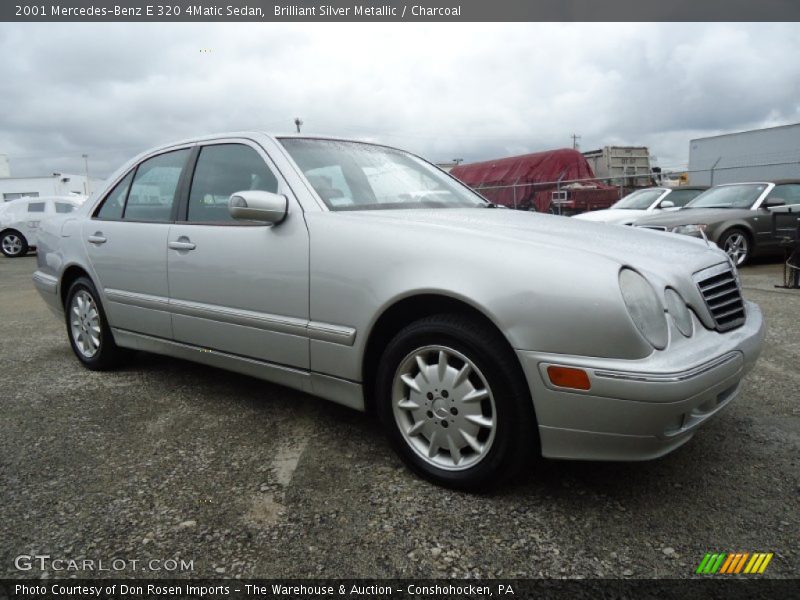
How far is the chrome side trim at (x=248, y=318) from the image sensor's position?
8.04 ft

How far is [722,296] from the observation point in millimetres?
2336

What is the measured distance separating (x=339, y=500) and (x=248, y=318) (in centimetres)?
101

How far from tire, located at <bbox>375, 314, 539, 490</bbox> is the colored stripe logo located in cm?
62

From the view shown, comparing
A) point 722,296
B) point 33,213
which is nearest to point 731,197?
point 722,296

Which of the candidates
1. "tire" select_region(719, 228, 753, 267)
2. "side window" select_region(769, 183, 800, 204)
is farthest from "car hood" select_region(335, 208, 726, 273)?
"side window" select_region(769, 183, 800, 204)

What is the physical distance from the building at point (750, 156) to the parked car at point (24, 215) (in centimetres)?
1680

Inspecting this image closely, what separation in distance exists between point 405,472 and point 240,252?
4.24 ft

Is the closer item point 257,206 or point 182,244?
point 257,206

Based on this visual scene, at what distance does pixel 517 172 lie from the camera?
1967 cm

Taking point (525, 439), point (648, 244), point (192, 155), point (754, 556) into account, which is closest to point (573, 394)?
point (525, 439)

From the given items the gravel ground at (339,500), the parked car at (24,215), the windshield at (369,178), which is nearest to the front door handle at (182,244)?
the windshield at (369,178)

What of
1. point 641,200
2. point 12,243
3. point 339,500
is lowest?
point 339,500

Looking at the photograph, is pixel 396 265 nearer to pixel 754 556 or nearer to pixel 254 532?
pixel 254 532

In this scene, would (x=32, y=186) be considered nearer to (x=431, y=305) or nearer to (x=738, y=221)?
(x=738, y=221)
